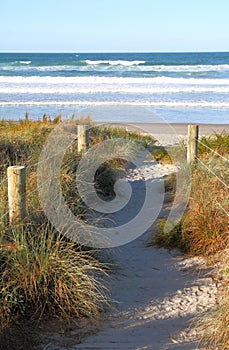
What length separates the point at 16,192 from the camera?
4625 millimetres

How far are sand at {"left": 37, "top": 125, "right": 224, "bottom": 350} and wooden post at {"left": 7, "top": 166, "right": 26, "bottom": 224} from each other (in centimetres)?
109

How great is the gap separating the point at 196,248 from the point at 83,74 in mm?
36250

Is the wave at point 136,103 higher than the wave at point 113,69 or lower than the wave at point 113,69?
lower

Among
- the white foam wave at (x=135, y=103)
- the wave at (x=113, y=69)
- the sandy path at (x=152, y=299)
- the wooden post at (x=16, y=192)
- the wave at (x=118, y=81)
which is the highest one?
the wave at (x=113, y=69)

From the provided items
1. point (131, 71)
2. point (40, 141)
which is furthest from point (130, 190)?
point (131, 71)

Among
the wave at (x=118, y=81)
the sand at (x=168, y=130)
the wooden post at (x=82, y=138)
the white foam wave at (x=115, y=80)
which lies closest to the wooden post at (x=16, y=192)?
the wooden post at (x=82, y=138)

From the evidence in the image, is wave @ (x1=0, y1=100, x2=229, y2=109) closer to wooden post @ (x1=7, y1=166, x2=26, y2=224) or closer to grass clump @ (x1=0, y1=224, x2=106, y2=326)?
wooden post @ (x1=7, y1=166, x2=26, y2=224)

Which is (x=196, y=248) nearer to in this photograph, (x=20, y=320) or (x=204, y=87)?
(x=20, y=320)

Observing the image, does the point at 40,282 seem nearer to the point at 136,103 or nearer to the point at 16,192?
the point at 16,192

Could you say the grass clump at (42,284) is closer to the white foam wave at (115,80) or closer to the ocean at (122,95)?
the ocean at (122,95)

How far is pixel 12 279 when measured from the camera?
425 centimetres

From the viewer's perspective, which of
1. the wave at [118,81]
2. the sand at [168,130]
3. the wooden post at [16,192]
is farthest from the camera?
Answer: the wave at [118,81]

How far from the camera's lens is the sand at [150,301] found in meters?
3.89

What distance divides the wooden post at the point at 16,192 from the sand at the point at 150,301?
109 cm
